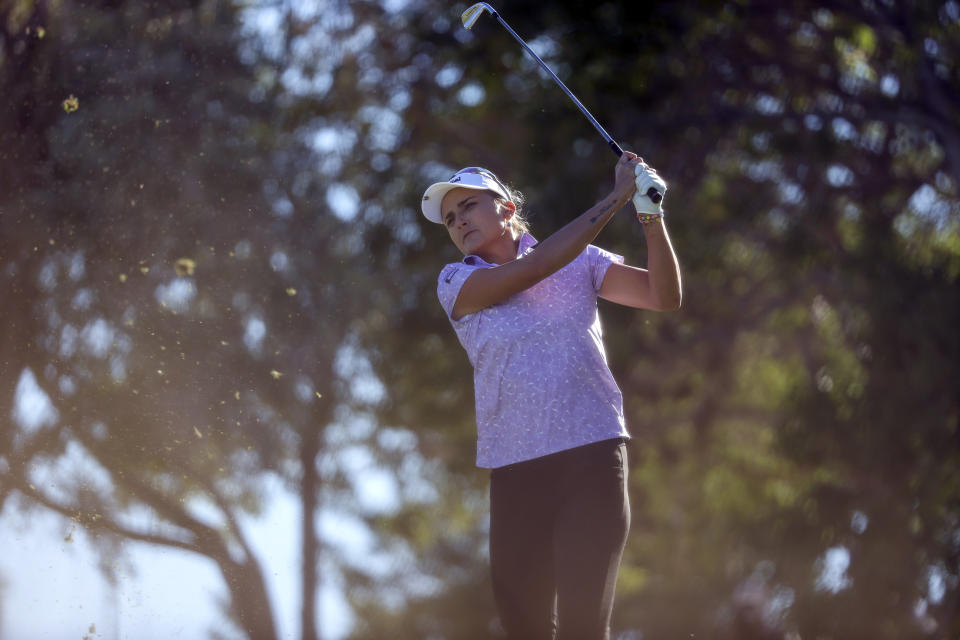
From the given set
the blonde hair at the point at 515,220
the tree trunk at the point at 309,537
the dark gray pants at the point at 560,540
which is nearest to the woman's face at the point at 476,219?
the blonde hair at the point at 515,220

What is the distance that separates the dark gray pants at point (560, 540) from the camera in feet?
6.79

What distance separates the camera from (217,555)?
18.5ft

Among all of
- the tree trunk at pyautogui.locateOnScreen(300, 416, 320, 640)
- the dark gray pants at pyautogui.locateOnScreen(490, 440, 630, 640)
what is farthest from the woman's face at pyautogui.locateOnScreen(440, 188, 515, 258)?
the tree trunk at pyautogui.locateOnScreen(300, 416, 320, 640)

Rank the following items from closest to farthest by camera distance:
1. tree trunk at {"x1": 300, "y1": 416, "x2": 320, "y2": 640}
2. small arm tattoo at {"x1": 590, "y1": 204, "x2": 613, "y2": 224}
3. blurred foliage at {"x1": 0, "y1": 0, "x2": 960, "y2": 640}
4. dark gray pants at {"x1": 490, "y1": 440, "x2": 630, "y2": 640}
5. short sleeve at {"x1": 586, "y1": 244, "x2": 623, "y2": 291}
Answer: dark gray pants at {"x1": 490, "y1": 440, "x2": 630, "y2": 640}
small arm tattoo at {"x1": 590, "y1": 204, "x2": 613, "y2": 224}
short sleeve at {"x1": 586, "y1": 244, "x2": 623, "y2": 291}
blurred foliage at {"x1": 0, "y1": 0, "x2": 960, "y2": 640}
tree trunk at {"x1": 300, "y1": 416, "x2": 320, "y2": 640}

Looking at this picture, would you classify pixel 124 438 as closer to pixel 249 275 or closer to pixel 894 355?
pixel 249 275

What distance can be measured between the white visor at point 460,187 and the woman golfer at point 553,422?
197 mm

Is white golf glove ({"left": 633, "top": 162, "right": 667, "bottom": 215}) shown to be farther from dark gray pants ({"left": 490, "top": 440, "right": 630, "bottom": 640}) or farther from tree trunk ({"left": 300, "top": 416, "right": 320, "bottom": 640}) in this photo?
tree trunk ({"left": 300, "top": 416, "right": 320, "bottom": 640})

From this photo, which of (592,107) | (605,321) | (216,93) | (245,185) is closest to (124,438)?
(245,185)

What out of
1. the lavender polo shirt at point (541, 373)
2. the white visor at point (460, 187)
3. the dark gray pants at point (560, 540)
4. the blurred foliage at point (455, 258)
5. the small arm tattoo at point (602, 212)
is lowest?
the dark gray pants at point (560, 540)

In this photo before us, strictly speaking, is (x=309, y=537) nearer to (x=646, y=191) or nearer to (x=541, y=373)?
(x=541, y=373)

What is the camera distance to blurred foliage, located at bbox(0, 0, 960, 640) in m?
5.80

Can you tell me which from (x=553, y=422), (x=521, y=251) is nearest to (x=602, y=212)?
(x=521, y=251)

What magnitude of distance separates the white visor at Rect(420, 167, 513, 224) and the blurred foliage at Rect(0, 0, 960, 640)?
3.51 m

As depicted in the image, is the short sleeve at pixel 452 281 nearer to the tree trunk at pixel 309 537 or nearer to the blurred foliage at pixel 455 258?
the blurred foliage at pixel 455 258
